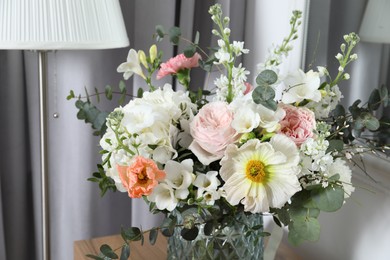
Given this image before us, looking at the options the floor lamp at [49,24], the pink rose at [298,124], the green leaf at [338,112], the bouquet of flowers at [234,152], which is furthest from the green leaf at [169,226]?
the floor lamp at [49,24]

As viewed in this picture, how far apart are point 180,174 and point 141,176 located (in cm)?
7

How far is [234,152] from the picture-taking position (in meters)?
0.76

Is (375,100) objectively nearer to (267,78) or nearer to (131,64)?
(267,78)

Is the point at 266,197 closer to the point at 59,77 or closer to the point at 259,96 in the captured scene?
the point at 259,96

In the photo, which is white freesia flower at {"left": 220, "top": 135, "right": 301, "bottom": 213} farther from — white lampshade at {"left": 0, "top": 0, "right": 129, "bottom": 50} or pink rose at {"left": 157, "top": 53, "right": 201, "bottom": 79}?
white lampshade at {"left": 0, "top": 0, "right": 129, "bottom": 50}

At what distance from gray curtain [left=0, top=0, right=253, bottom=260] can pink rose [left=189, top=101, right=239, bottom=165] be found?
0.81 m

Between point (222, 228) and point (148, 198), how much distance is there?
Answer: 0.43 feet

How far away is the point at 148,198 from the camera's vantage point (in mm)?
811

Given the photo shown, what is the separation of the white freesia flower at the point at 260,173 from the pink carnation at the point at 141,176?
0.30ft

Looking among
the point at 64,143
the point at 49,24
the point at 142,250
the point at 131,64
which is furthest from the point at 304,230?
the point at 64,143

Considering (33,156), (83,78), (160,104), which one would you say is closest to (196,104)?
(160,104)

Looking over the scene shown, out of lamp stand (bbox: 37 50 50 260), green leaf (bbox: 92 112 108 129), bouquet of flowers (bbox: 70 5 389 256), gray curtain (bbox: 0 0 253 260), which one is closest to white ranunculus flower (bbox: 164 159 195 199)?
bouquet of flowers (bbox: 70 5 389 256)

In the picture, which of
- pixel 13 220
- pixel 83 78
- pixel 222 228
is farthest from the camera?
pixel 13 220

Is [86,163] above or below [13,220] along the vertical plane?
above
